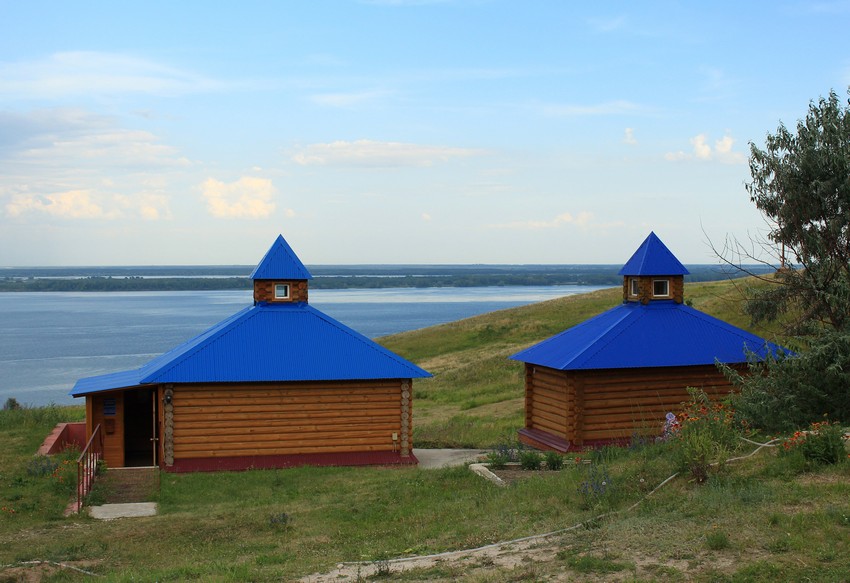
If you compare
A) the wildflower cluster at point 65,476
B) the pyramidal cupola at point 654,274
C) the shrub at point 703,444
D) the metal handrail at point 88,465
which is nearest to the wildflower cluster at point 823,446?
the shrub at point 703,444

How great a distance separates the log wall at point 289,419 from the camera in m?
23.0

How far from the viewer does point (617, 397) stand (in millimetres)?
25109

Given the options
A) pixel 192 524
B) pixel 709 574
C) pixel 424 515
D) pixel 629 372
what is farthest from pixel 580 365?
pixel 709 574

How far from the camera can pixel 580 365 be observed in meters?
24.2

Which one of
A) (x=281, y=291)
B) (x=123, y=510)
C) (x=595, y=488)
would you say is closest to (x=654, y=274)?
(x=281, y=291)

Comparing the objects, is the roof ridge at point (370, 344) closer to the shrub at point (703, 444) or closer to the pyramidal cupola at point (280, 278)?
the pyramidal cupola at point (280, 278)

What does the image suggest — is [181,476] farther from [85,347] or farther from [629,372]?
[85,347]

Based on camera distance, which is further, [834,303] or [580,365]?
[580,365]

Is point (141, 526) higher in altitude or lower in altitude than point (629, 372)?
lower

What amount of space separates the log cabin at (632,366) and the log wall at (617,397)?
28mm

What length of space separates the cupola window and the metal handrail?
6.10 metres

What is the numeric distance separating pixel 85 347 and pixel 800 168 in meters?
91.6

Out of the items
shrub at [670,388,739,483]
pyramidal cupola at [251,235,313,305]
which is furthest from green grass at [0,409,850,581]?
pyramidal cupola at [251,235,313,305]

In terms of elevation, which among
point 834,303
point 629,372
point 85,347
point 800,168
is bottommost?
point 85,347
